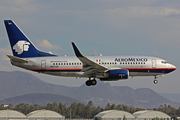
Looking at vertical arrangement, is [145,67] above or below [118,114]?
above

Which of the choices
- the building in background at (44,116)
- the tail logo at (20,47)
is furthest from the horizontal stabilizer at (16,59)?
the building in background at (44,116)

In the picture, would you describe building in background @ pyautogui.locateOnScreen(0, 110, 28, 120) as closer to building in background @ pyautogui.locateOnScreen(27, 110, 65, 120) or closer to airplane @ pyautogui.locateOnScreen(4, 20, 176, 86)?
building in background @ pyautogui.locateOnScreen(27, 110, 65, 120)

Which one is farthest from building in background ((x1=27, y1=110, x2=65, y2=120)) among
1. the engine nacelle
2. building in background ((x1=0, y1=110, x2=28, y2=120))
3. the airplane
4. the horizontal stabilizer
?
the engine nacelle

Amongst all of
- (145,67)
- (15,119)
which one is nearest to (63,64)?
(145,67)

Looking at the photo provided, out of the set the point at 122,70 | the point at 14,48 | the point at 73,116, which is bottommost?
the point at 73,116

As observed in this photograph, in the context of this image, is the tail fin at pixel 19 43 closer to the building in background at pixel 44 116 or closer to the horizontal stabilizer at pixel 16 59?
the horizontal stabilizer at pixel 16 59

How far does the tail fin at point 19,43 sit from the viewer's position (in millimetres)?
58906

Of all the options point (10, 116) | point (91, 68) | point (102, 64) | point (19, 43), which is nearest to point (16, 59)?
point (19, 43)

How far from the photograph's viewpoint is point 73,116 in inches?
6777

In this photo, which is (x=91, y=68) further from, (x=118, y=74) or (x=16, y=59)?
(x=16, y=59)

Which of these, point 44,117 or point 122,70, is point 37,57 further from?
point 44,117

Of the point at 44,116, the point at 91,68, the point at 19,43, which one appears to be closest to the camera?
the point at 91,68

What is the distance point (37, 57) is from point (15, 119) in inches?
3438

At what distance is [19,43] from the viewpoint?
5947cm
